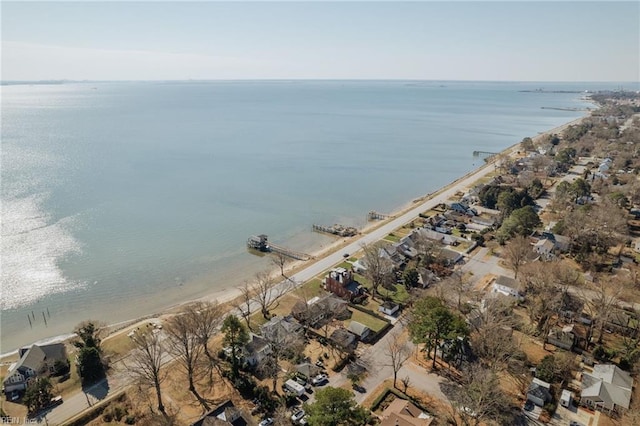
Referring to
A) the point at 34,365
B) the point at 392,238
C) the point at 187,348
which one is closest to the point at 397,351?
the point at 187,348

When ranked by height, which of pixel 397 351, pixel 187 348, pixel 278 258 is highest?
pixel 187 348

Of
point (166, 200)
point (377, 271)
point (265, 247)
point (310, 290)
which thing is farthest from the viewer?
point (166, 200)

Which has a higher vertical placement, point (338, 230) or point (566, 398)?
point (566, 398)

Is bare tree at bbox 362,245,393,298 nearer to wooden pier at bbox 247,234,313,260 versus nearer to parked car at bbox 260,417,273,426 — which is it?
wooden pier at bbox 247,234,313,260

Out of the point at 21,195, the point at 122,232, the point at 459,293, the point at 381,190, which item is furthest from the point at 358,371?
the point at 21,195

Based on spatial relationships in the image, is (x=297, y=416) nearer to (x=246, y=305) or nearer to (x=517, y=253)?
(x=246, y=305)

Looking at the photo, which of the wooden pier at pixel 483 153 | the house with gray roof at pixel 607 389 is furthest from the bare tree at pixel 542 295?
the wooden pier at pixel 483 153
